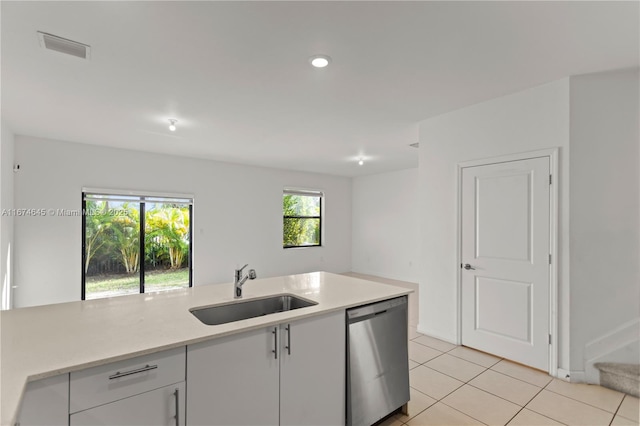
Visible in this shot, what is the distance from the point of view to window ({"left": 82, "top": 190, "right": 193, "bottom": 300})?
4938 millimetres

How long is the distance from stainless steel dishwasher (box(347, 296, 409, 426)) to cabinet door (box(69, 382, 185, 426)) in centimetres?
98

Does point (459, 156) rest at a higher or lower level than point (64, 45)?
lower

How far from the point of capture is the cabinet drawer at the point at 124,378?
3.84 feet

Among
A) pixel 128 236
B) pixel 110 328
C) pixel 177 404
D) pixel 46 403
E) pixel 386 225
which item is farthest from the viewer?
pixel 386 225

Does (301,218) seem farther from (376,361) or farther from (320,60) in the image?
(376,361)

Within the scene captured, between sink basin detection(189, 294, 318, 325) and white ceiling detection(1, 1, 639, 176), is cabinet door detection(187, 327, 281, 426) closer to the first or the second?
sink basin detection(189, 294, 318, 325)

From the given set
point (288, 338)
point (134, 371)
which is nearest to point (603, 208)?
point (288, 338)

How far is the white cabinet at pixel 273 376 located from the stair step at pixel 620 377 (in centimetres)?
224

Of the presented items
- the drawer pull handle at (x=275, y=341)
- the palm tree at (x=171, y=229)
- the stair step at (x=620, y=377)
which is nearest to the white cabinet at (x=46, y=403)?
the drawer pull handle at (x=275, y=341)

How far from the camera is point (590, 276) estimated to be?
2611 millimetres

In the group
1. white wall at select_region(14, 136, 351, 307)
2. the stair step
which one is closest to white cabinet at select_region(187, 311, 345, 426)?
the stair step

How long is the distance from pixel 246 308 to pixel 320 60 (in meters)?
1.82

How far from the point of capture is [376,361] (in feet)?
6.73

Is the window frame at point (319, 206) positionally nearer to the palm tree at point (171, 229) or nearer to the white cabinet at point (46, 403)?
the palm tree at point (171, 229)
